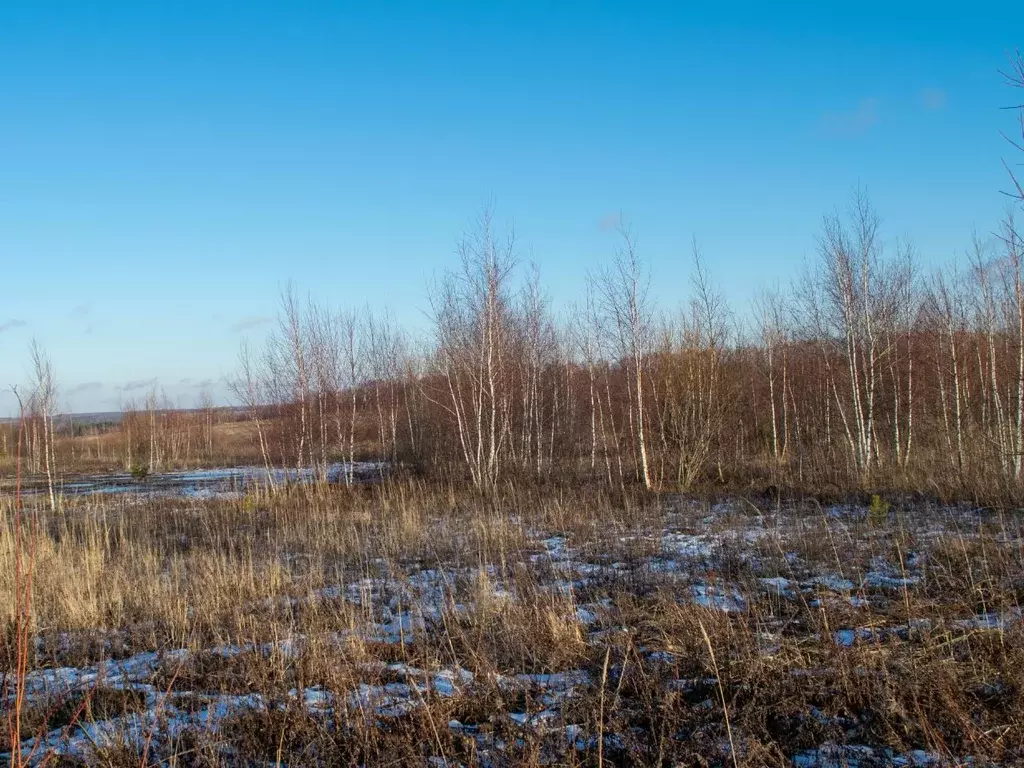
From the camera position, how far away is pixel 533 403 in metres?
20.5

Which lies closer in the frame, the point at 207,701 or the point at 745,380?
the point at 207,701

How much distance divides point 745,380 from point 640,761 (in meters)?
18.5

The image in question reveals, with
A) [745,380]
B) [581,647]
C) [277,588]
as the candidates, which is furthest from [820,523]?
[745,380]

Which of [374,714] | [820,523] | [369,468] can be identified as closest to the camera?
[374,714]

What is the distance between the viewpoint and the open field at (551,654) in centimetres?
317

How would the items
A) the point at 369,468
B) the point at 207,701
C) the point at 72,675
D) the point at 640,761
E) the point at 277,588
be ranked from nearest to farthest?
the point at 640,761 < the point at 207,701 < the point at 72,675 < the point at 277,588 < the point at 369,468

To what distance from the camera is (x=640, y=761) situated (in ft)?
9.68

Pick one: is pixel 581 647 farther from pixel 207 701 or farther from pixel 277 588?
pixel 277 588

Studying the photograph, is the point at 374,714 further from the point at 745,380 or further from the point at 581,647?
the point at 745,380

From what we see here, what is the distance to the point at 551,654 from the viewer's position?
4234 mm

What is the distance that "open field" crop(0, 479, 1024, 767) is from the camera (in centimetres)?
317

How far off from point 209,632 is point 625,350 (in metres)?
11.2

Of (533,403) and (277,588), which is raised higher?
(533,403)

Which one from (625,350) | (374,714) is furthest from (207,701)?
(625,350)
